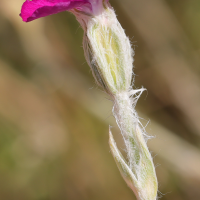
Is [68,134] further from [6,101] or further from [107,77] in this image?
[107,77]

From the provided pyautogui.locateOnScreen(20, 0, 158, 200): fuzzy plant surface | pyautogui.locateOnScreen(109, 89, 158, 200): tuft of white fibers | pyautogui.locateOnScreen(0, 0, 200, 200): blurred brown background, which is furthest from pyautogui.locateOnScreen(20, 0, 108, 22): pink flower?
pyautogui.locateOnScreen(0, 0, 200, 200): blurred brown background

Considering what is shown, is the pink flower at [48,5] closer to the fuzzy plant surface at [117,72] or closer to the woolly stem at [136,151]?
the fuzzy plant surface at [117,72]

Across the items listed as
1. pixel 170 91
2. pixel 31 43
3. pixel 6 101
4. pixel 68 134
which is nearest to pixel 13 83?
pixel 6 101

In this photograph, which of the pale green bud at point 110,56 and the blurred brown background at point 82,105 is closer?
the pale green bud at point 110,56

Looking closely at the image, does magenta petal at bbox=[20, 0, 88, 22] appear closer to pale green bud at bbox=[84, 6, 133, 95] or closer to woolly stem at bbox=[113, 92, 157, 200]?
pale green bud at bbox=[84, 6, 133, 95]

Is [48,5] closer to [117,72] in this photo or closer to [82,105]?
[117,72]

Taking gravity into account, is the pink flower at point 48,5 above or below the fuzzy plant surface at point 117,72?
above

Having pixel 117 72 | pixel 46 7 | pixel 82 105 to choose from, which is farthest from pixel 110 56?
pixel 82 105

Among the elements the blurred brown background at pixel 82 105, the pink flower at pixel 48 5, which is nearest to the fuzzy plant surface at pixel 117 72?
the pink flower at pixel 48 5

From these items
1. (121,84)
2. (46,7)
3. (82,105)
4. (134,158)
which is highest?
(46,7)
